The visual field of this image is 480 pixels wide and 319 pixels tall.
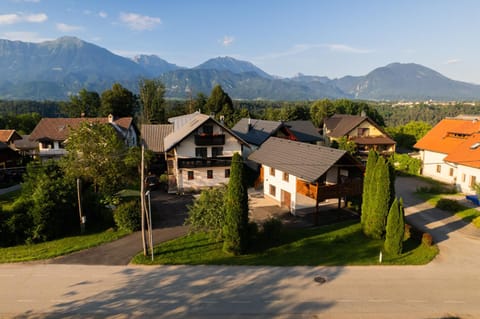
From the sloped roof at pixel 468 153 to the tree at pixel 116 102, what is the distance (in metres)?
68.3

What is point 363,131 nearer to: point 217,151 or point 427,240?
point 217,151

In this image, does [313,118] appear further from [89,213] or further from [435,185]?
[89,213]

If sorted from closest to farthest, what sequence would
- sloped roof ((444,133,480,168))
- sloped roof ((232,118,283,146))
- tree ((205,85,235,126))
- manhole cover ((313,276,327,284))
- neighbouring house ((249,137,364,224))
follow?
manhole cover ((313,276,327,284)), neighbouring house ((249,137,364,224)), sloped roof ((444,133,480,168)), sloped roof ((232,118,283,146)), tree ((205,85,235,126))

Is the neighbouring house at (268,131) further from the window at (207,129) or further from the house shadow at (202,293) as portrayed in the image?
the house shadow at (202,293)

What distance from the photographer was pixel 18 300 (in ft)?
48.5

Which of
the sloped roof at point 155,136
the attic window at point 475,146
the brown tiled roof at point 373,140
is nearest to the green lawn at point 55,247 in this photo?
the sloped roof at point 155,136

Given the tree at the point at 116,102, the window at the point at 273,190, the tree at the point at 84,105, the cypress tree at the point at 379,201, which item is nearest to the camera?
the cypress tree at the point at 379,201

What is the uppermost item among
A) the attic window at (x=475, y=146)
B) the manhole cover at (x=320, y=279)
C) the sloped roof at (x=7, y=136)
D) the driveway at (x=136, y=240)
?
the sloped roof at (x=7, y=136)

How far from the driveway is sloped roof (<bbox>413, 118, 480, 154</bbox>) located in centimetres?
3405

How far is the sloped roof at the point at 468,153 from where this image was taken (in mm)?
32672

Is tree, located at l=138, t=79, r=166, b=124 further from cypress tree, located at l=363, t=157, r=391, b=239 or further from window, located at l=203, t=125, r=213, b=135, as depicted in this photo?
cypress tree, located at l=363, t=157, r=391, b=239

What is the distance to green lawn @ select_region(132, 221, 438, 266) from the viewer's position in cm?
1870

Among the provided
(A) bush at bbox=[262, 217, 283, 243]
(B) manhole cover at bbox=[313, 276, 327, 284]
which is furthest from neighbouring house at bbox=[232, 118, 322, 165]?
(B) manhole cover at bbox=[313, 276, 327, 284]

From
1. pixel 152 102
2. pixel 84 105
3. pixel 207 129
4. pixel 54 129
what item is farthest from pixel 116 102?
pixel 207 129
